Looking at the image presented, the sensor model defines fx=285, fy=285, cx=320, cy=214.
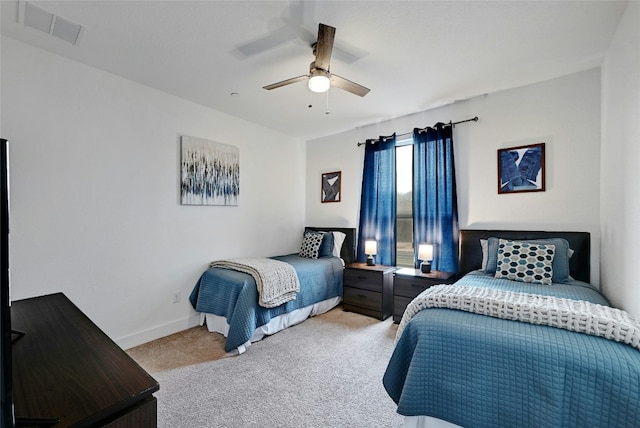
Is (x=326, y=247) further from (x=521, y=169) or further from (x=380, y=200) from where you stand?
(x=521, y=169)

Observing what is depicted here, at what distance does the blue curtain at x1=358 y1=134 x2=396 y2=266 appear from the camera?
3.88 meters

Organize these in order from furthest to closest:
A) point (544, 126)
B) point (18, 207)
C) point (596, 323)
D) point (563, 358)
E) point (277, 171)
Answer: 1. point (277, 171)
2. point (544, 126)
3. point (18, 207)
4. point (596, 323)
5. point (563, 358)

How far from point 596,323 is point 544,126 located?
2.29 meters

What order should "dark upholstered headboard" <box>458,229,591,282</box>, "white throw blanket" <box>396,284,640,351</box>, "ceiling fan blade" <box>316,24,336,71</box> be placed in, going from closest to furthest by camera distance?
"white throw blanket" <box>396,284,640,351</box>, "ceiling fan blade" <box>316,24,336,71</box>, "dark upholstered headboard" <box>458,229,591,282</box>

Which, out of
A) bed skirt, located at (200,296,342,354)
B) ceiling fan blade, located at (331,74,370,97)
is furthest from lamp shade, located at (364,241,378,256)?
ceiling fan blade, located at (331,74,370,97)

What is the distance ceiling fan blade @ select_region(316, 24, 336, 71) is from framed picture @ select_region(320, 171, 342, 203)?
2.33 metres

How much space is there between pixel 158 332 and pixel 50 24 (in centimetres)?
272

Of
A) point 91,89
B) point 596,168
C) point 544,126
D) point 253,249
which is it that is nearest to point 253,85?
point 91,89

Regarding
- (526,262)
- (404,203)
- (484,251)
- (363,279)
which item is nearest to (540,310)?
(526,262)

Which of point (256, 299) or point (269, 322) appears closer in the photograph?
point (256, 299)

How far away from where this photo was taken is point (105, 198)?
2.62 meters

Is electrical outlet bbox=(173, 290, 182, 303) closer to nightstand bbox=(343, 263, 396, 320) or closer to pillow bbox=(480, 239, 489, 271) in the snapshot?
nightstand bbox=(343, 263, 396, 320)

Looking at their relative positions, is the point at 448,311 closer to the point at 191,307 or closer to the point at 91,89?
the point at 191,307

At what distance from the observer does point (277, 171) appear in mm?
4379
